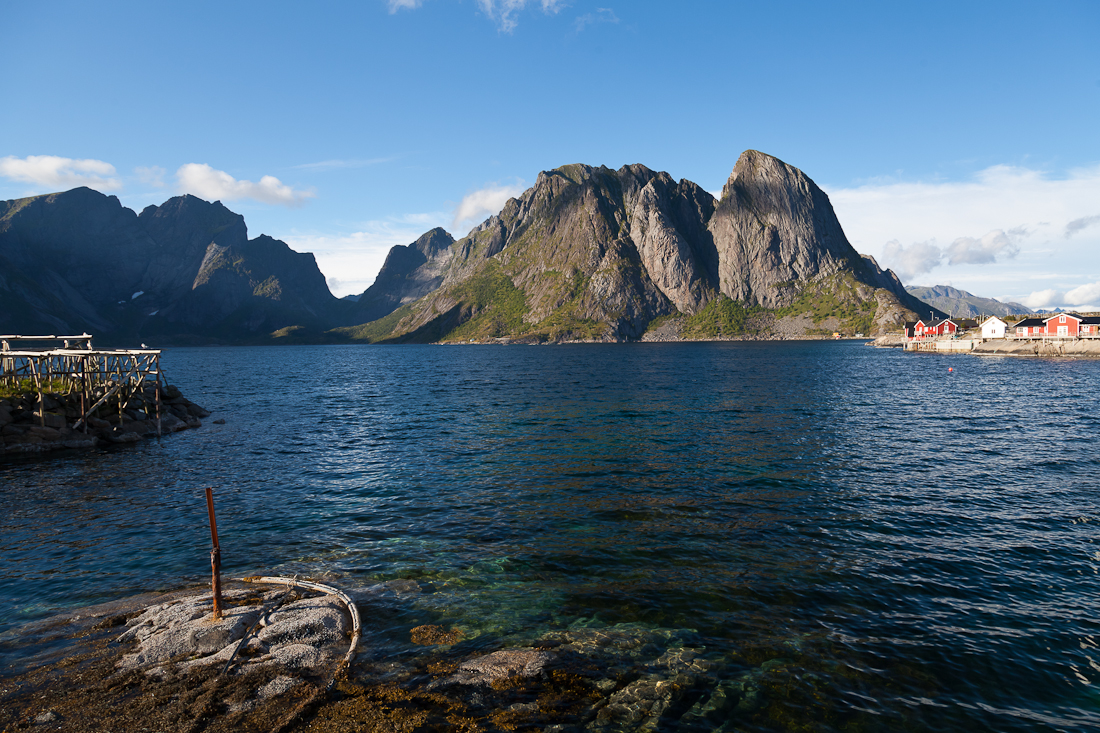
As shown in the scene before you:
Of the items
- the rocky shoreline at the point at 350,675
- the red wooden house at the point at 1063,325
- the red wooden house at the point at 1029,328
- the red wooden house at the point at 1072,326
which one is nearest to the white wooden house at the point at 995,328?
the red wooden house at the point at 1029,328

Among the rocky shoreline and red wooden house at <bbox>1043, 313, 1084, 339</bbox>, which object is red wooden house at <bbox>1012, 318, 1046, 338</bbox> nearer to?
red wooden house at <bbox>1043, 313, 1084, 339</bbox>

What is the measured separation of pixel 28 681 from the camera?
10953mm

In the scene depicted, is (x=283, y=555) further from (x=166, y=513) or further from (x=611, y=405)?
(x=611, y=405)

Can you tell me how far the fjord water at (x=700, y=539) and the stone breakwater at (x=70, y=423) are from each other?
3.26 m

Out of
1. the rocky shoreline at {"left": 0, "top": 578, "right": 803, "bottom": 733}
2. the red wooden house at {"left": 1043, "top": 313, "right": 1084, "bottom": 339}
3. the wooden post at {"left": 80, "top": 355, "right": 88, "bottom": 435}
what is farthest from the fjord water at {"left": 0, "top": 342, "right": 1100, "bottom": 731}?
the red wooden house at {"left": 1043, "top": 313, "right": 1084, "bottom": 339}

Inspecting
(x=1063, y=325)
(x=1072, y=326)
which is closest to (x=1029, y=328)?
(x=1063, y=325)

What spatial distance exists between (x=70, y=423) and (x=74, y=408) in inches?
107

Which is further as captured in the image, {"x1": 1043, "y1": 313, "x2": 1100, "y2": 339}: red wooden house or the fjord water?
{"x1": 1043, "y1": 313, "x2": 1100, "y2": 339}: red wooden house

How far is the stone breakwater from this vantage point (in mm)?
35688

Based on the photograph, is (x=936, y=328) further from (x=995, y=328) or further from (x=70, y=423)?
(x=70, y=423)

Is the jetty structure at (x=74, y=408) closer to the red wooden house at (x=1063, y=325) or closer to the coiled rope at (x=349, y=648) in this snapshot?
the coiled rope at (x=349, y=648)

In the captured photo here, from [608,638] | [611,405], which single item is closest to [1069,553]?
[608,638]

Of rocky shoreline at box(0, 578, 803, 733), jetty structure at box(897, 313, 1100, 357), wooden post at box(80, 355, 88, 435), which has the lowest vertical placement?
rocky shoreline at box(0, 578, 803, 733)

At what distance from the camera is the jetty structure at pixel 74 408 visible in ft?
119
